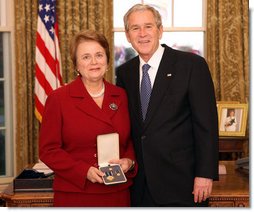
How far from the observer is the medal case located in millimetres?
2084

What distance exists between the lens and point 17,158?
5.55 metres

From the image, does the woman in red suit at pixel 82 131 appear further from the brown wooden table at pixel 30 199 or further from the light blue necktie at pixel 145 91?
the brown wooden table at pixel 30 199

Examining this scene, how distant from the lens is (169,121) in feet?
7.30

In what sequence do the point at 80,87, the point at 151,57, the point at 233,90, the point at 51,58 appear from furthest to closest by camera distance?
1. the point at 233,90
2. the point at 51,58
3. the point at 151,57
4. the point at 80,87

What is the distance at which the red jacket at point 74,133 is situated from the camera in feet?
6.87

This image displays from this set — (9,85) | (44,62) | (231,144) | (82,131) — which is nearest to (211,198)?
(82,131)

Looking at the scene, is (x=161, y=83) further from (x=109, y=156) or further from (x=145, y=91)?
(x=109, y=156)

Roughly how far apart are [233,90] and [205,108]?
3559 mm

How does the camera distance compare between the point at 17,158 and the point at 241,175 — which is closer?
the point at 241,175

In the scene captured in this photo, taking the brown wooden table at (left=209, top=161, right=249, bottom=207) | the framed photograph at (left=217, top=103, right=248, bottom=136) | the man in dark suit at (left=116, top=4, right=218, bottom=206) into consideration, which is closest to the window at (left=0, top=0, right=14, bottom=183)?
the framed photograph at (left=217, top=103, right=248, bottom=136)

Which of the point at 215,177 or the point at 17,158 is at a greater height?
the point at 215,177

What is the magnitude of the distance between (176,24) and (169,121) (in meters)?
3.91

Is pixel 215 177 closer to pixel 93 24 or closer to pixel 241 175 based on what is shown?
pixel 241 175

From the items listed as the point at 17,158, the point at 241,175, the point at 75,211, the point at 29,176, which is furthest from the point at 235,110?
the point at 75,211
